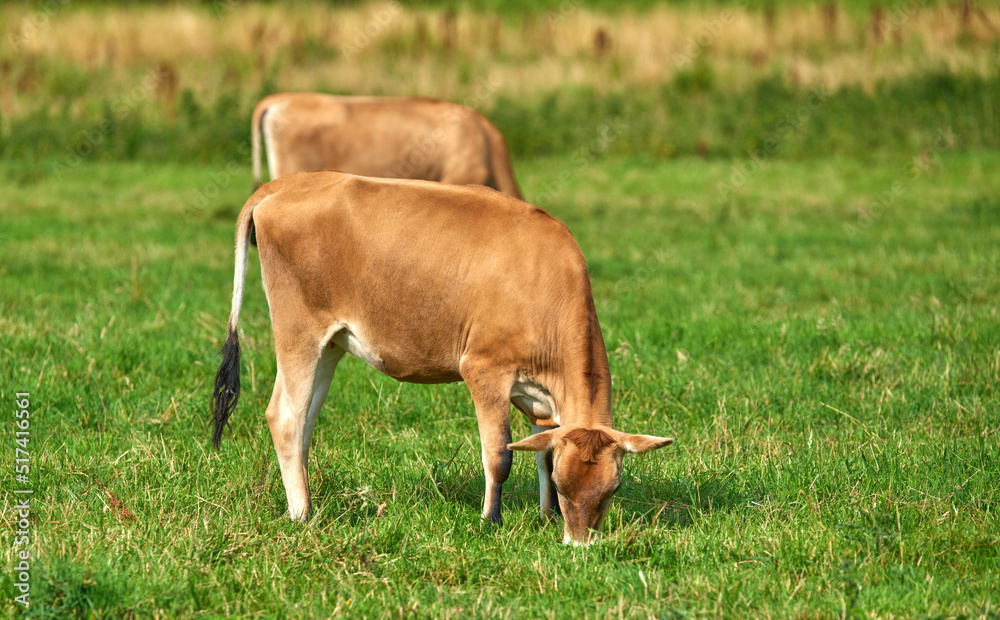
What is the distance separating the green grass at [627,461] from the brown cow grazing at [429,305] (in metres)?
0.36

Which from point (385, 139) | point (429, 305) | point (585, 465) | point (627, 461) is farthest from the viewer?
point (385, 139)

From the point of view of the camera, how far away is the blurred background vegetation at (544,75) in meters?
16.4

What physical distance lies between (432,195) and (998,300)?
5543 mm

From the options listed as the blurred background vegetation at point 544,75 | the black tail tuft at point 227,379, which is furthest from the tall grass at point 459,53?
the black tail tuft at point 227,379

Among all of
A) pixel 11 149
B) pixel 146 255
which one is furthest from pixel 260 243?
pixel 11 149

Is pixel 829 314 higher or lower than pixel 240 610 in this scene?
lower

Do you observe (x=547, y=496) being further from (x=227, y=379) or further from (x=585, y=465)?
(x=227, y=379)

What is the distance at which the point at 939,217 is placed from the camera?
1238cm

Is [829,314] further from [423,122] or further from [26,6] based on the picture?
[26,6]

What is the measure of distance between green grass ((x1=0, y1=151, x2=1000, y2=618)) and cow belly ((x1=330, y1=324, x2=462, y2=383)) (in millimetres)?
470

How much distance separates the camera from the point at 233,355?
4934 millimetres

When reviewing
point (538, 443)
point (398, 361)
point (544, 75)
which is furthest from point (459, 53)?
point (538, 443)

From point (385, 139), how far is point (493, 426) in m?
6.59

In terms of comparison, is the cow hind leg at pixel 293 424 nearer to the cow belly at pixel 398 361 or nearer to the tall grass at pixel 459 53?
the cow belly at pixel 398 361
